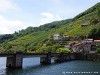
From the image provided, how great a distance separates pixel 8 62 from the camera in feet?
470

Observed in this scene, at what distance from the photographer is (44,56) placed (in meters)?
179

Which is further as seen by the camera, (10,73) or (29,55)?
(29,55)

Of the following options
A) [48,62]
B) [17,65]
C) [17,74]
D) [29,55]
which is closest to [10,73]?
[17,74]

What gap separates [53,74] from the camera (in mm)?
118062

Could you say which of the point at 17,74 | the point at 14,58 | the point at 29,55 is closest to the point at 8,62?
the point at 14,58

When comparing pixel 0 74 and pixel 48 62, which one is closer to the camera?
pixel 0 74

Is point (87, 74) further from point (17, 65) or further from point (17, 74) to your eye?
point (17, 65)

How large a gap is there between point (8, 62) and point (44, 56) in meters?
39.8

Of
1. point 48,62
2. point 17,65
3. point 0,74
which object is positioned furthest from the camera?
point 48,62

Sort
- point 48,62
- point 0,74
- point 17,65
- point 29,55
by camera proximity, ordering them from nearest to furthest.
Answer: point 0,74
point 17,65
point 29,55
point 48,62

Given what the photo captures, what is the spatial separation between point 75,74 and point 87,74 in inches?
197

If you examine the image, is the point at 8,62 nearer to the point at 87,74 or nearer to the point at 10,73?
the point at 10,73

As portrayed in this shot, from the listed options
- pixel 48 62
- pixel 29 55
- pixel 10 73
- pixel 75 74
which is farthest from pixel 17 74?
pixel 48 62

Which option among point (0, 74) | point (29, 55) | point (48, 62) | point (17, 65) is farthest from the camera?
point (48, 62)
